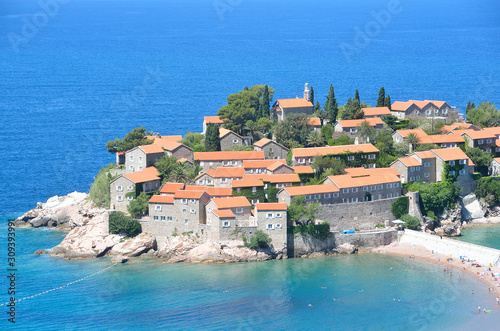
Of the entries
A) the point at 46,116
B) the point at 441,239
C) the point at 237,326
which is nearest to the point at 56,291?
the point at 237,326

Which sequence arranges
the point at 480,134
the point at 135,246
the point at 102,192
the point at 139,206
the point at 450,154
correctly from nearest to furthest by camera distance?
the point at 135,246 → the point at 139,206 → the point at 102,192 → the point at 450,154 → the point at 480,134

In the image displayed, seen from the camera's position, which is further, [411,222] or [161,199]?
[411,222]

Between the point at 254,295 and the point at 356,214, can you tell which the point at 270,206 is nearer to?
the point at 356,214

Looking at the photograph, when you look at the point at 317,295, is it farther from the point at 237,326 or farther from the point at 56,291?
the point at 56,291

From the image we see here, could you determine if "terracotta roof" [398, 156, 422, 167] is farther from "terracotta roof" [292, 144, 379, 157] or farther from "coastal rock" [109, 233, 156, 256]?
"coastal rock" [109, 233, 156, 256]

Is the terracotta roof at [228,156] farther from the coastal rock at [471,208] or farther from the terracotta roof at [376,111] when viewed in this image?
the coastal rock at [471,208]

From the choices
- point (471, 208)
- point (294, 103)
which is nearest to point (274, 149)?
point (294, 103)

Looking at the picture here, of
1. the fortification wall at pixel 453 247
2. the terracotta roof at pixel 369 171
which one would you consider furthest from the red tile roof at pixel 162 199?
the fortification wall at pixel 453 247

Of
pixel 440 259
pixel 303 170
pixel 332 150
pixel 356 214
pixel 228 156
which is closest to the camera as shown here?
pixel 440 259
